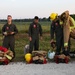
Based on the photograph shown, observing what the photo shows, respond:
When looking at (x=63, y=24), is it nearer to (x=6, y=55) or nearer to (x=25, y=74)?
(x=6, y=55)

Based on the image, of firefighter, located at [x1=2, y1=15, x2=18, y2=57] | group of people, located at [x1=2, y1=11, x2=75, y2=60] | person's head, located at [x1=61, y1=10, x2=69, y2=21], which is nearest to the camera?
person's head, located at [x1=61, y1=10, x2=69, y2=21]

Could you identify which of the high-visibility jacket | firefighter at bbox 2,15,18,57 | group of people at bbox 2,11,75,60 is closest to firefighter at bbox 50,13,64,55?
group of people at bbox 2,11,75,60

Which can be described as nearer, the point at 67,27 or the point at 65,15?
the point at 65,15

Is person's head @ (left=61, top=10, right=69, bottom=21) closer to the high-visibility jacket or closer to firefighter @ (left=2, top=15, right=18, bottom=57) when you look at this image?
the high-visibility jacket

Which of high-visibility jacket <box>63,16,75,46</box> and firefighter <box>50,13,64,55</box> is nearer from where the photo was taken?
high-visibility jacket <box>63,16,75,46</box>

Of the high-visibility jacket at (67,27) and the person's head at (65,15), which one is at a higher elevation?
the person's head at (65,15)

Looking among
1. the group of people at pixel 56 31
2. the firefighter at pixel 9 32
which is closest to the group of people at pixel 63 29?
the group of people at pixel 56 31

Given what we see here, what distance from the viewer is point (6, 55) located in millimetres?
12242

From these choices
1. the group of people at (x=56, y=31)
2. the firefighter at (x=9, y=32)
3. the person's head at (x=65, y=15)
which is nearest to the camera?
the person's head at (x=65, y=15)

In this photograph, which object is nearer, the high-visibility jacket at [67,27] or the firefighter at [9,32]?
the high-visibility jacket at [67,27]

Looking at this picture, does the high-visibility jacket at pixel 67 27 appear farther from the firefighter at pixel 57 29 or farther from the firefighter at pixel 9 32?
the firefighter at pixel 9 32

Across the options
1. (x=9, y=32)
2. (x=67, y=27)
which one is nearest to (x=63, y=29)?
(x=67, y=27)

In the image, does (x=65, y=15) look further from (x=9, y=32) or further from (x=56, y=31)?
(x=9, y=32)

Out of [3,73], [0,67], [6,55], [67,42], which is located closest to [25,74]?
[3,73]
